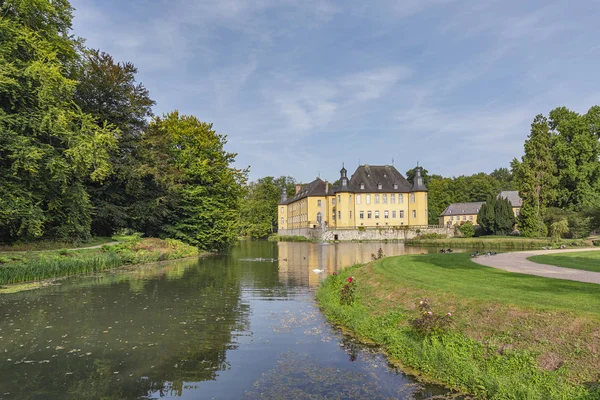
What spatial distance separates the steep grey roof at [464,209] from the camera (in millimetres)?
78375

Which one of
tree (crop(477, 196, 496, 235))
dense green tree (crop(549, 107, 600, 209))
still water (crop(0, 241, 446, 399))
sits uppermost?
dense green tree (crop(549, 107, 600, 209))

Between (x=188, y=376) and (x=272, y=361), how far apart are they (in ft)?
5.50

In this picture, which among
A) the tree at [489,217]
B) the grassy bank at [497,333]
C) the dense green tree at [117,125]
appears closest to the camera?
the grassy bank at [497,333]

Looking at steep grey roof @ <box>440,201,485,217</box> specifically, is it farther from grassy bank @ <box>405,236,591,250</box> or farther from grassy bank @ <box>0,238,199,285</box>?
grassy bank @ <box>0,238,199,285</box>

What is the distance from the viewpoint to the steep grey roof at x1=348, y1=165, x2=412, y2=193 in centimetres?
7181

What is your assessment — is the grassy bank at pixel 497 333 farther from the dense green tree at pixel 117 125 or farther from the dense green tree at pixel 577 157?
the dense green tree at pixel 577 157

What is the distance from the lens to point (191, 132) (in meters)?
38.0

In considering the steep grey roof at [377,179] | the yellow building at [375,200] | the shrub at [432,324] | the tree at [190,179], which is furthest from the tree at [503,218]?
the shrub at [432,324]

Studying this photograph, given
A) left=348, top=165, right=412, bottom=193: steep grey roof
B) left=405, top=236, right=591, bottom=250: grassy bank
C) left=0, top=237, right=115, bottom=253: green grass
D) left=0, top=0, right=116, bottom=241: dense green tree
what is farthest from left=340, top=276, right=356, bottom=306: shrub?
left=348, top=165, right=412, bottom=193: steep grey roof

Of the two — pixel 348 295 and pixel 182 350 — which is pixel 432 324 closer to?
pixel 348 295

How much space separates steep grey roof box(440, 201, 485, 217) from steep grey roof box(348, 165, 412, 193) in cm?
1515

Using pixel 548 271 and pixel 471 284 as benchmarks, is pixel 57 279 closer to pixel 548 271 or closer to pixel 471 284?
pixel 471 284

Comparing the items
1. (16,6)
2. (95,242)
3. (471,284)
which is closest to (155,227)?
(95,242)

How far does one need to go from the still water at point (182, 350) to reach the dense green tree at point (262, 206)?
71.9m
